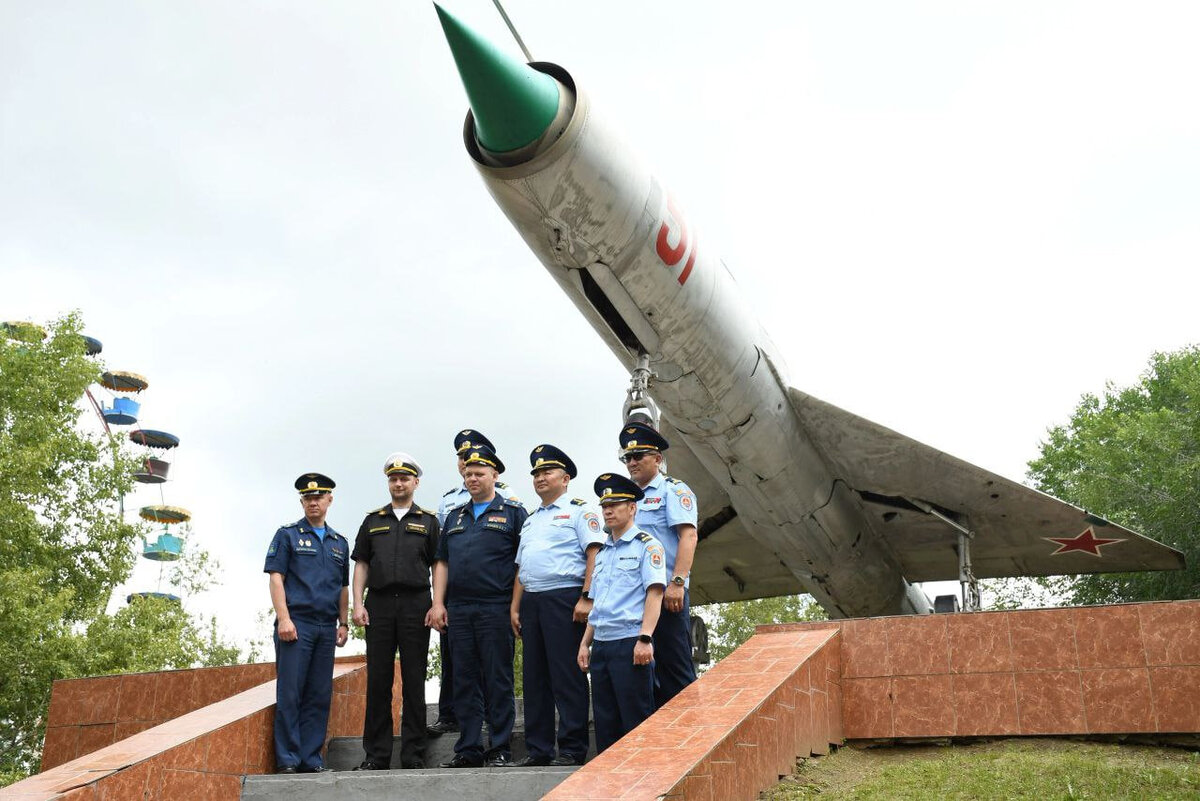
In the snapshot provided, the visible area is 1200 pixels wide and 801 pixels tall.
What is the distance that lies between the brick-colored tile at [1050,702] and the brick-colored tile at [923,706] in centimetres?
36

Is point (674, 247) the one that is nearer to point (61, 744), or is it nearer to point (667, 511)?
point (667, 511)

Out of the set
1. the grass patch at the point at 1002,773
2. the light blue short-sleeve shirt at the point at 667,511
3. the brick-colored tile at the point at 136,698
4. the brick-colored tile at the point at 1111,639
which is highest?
the light blue short-sleeve shirt at the point at 667,511

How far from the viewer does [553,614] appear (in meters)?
5.26

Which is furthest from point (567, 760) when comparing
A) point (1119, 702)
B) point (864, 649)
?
point (1119, 702)

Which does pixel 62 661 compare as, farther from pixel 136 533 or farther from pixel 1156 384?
pixel 1156 384

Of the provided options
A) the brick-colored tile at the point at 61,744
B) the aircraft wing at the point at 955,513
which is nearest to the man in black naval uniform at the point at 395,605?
the brick-colored tile at the point at 61,744

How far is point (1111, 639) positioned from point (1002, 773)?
3.89 ft

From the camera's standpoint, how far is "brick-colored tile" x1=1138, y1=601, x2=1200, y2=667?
17.5 ft

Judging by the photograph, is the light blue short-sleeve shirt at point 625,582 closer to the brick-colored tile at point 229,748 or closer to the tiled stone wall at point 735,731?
the tiled stone wall at point 735,731

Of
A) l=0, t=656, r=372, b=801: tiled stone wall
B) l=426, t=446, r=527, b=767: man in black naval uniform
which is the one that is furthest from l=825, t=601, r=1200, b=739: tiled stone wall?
l=0, t=656, r=372, b=801: tiled stone wall

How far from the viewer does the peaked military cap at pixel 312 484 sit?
591cm

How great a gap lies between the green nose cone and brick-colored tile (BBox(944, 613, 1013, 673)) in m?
3.65

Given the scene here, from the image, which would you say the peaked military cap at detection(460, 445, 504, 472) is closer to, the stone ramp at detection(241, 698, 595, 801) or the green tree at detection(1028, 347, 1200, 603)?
the stone ramp at detection(241, 698, 595, 801)

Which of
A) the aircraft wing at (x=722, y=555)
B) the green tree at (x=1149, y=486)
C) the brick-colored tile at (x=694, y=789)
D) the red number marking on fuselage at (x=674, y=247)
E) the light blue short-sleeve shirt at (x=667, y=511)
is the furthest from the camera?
the green tree at (x=1149, y=486)
